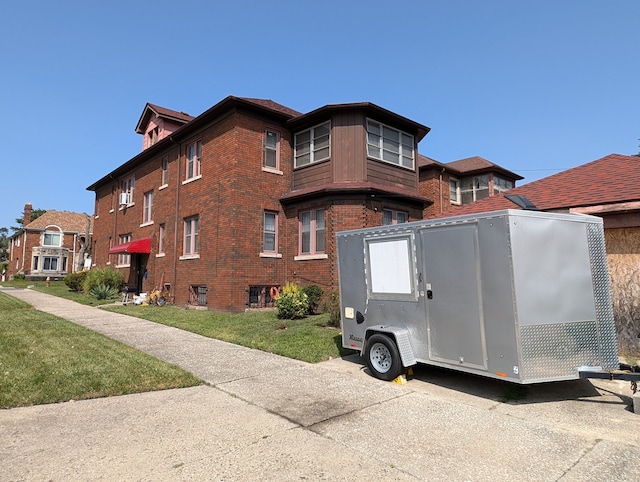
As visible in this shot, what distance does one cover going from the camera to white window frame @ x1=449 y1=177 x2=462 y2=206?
77.4 ft

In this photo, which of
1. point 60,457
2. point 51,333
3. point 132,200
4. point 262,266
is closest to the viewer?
point 60,457

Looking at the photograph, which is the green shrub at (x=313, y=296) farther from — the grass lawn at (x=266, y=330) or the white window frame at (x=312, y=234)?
the white window frame at (x=312, y=234)

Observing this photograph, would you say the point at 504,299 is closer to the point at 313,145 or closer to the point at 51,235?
the point at 313,145

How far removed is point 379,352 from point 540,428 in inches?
108

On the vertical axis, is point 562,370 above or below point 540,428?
above

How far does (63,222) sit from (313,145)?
4665 cm

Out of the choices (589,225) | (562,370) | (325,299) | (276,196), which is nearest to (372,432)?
(562,370)

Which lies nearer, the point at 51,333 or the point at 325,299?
the point at 51,333

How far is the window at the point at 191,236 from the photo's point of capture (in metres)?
17.3

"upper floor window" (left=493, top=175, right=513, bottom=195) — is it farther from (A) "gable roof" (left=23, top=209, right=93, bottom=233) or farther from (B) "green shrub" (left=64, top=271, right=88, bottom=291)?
(A) "gable roof" (left=23, top=209, right=93, bottom=233)

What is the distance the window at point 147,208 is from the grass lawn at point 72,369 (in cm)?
1223

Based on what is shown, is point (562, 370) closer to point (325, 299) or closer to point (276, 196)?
point (325, 299)

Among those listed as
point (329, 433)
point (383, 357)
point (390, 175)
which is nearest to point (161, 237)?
point (390, 175)

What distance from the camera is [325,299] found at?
44.2 feet
